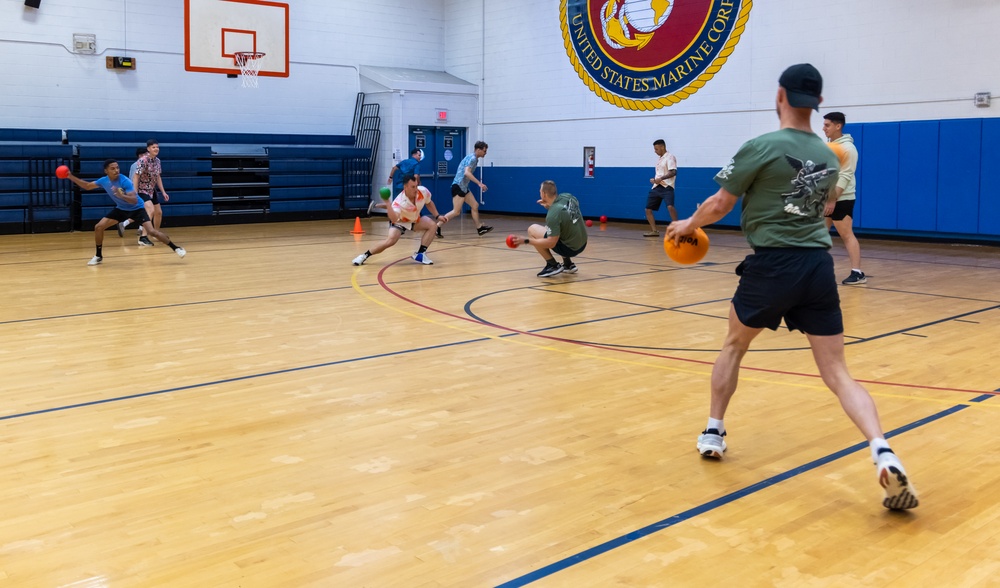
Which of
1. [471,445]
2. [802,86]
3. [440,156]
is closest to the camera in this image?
[802,86]

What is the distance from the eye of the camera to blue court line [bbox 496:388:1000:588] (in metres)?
3.17

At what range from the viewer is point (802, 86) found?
3.83 metres

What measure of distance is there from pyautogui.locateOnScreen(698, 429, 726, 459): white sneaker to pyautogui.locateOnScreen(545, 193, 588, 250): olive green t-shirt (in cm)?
632

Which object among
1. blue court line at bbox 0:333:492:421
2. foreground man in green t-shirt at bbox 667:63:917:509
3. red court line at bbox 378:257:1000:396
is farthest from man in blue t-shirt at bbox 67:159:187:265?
foreground man in green t-shirt at bbox 667:63:917:509

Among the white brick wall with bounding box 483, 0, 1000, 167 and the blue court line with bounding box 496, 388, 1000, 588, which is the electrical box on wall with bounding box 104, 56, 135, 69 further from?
the blue court line with bounding box 496, 388, 1000, 588

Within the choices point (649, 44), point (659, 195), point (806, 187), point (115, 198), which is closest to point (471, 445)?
point (806, 187)

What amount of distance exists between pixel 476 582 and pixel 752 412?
2678mm

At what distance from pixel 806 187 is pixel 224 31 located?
58.3ft

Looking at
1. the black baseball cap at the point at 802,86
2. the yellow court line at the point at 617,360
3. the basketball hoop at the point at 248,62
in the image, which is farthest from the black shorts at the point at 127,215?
the black baseball cap at the point at 802,86

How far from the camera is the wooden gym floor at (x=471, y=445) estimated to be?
3.28 meters

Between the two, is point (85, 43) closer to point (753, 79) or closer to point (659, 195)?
point (659, 195)

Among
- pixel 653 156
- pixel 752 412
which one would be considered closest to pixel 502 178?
pixel 653 156

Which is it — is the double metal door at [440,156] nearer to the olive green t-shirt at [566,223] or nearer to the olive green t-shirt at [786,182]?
the olive green t-shirt at [566,223]

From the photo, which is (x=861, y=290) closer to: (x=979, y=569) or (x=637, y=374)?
(x=637, y=374)
